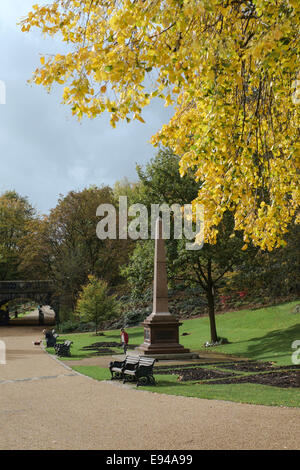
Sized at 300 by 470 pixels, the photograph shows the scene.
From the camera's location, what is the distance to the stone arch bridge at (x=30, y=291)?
4725 cm

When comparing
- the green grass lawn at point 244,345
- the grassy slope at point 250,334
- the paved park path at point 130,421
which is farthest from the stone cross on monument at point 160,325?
the paved park path at point 130,421

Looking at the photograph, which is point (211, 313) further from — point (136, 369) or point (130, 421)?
point (130, 421)

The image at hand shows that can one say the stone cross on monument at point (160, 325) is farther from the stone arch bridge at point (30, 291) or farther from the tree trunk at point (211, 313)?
the stone arch bridge at point (30, 291)

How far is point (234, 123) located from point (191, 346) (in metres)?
20.1

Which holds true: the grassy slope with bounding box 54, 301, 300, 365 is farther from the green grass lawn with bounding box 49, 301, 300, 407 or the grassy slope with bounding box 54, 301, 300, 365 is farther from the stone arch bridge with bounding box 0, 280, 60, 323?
the stone arch bridge with bounding box 0, 280, 60, 323

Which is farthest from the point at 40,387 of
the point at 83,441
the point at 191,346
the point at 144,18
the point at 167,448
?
the point at 191,346

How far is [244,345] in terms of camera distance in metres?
25.0

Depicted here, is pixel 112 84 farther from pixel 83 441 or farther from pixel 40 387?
pixel 40 387

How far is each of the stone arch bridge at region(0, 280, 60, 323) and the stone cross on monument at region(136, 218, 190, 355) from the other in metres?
27.7

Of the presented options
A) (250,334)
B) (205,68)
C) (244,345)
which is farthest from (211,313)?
(205,68)

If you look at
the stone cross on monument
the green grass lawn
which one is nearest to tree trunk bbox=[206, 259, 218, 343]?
the green grass lawn

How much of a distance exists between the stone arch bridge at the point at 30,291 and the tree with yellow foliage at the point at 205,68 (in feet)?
130

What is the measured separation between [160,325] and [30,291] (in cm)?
2977

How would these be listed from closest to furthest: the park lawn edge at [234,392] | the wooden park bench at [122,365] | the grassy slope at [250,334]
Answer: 1. the park lawn edge at [234,392]
2. the wooden park bench at [122,365]
3. the grassy slope at [250,334]
